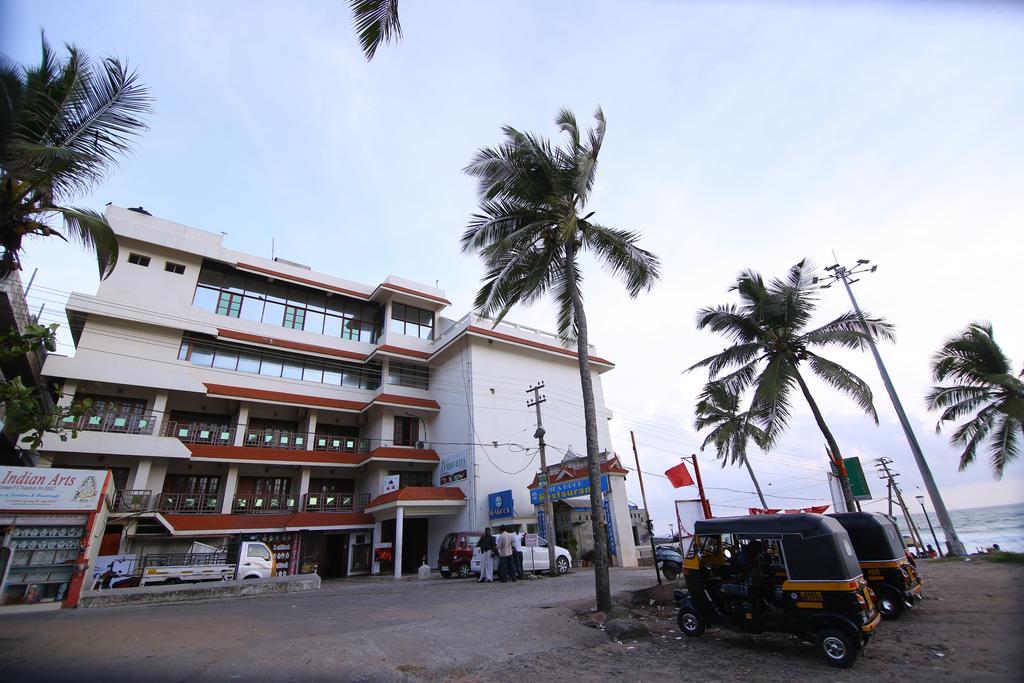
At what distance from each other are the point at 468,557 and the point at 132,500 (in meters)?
15.0

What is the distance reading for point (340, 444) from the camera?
27.2 meters

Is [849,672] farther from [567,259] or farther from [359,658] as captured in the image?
[567,259]

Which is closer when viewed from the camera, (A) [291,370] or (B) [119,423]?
(B) [119,423]

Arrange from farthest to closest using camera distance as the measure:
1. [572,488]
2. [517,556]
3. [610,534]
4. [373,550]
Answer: [373,550]
[610,534]
[572,488]
[517,556]

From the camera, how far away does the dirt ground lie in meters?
5.80

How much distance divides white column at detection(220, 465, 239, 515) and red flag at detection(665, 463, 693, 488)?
68.3 ft

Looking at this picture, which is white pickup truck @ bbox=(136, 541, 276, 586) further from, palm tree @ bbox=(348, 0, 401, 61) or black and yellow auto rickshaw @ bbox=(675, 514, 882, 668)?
palm tree @ bbox=(348, 0, 401, 61)

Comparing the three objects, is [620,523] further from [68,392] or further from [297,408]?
[68,392]

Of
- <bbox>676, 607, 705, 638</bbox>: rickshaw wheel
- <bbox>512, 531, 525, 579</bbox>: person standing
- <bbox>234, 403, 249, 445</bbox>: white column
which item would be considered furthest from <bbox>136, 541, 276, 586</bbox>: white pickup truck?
<bbox>676, 607, 705, 638</bbox>: rickshaw wheel

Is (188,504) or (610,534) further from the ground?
(188,504)

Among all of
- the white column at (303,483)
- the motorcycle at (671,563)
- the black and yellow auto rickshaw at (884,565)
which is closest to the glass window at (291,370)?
the white column at (303,483)

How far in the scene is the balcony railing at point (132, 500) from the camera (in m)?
20.1

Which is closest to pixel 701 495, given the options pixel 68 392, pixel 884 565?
pixel 884 565

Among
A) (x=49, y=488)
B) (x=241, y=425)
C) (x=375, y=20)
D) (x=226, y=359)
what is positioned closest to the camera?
(x=375, y=20)
